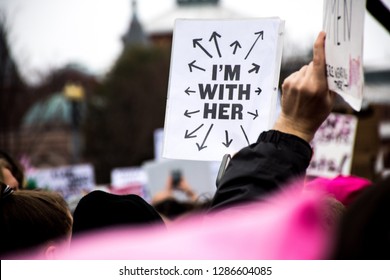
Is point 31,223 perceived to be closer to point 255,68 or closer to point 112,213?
point 112,213

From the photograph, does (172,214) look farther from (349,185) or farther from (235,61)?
(235,61)

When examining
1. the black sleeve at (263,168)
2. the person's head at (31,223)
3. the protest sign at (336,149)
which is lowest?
the protest sign at (336,149)

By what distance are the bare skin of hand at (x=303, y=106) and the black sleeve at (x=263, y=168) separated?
44 mm

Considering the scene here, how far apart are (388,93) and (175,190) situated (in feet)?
258

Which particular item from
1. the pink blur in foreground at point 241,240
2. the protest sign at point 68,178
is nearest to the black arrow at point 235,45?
the pink blur in foreground at point 241,240

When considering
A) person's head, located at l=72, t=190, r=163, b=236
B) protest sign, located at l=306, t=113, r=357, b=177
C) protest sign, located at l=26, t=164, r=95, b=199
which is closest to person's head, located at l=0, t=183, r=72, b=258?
person's head, located at l=72, t=190, r=163, b=236

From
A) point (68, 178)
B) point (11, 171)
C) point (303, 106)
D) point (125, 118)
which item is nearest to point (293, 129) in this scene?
point (303, 106)

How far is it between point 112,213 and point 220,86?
0.79 metres

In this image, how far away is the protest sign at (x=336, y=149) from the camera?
6637 millimetres

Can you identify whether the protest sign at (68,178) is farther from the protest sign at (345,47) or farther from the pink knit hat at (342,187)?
the protest sign at (345,47)

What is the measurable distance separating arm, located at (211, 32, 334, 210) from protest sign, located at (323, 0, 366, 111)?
7 cm

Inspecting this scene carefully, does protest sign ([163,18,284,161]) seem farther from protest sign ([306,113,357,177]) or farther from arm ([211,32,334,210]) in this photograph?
protest sign ([306,113,357,177])

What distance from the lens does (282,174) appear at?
5.50ft

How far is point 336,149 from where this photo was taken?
6.80 m
